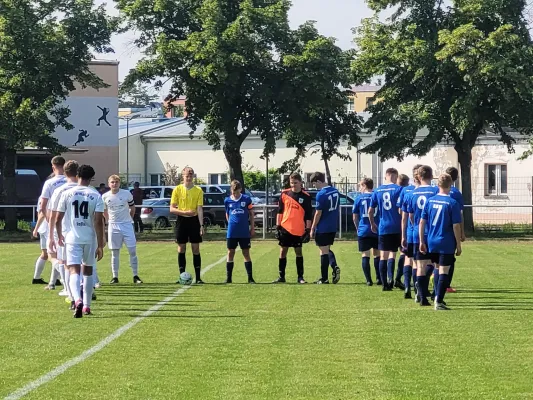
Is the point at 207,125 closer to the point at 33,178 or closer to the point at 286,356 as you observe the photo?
the point at 33,178

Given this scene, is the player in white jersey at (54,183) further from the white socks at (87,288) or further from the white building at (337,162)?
the white building at (337,162)

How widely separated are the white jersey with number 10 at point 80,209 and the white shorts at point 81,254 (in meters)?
0.06

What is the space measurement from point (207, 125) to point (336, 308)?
84.8 feet

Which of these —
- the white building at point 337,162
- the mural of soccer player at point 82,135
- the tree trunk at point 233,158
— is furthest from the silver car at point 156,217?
the mural of soccer player at point 82,135

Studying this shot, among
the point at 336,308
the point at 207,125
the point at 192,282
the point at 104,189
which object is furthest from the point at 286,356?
the point at 207,125

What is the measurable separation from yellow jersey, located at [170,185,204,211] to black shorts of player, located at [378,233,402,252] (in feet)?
10.4

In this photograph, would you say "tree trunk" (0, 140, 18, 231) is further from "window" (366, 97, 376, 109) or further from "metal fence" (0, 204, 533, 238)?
"window" (366, 97, 376, 109)

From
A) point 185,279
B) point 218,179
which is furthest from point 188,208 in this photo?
point 218,179

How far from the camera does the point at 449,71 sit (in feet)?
119

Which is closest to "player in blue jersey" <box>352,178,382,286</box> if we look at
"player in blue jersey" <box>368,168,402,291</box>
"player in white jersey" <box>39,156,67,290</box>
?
"player in blue jersey" <box>368,168,402,291</box>

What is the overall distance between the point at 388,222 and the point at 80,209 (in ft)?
18.4

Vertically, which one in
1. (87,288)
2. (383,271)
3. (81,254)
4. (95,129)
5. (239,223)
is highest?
(95,129)

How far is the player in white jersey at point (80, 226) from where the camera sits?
42.7ft

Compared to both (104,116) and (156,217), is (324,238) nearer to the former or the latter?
(156,217)
